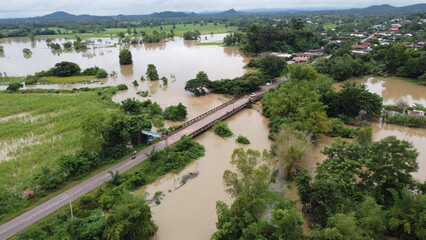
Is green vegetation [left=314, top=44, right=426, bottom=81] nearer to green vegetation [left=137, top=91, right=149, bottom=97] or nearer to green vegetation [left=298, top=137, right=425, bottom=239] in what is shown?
green vegetation [left=298, top=137, right=425, bottom=239]

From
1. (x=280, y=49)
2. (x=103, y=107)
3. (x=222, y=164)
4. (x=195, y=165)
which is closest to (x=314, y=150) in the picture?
(x=222, y=164)

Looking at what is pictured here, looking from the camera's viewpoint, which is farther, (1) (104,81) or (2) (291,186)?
(1) (104,81)

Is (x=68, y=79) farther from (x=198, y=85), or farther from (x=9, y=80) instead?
(x=198, y=85)

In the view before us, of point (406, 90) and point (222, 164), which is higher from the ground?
point (406, 90)

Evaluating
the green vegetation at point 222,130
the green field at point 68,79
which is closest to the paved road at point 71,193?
the green vegetation at point 222,130

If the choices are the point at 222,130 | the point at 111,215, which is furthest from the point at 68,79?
the point at 111,215

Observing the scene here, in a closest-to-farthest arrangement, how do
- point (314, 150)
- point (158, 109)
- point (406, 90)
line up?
point (314, 150), point (158, 109), point (406, 90)

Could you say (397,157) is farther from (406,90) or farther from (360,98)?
(406,90)
